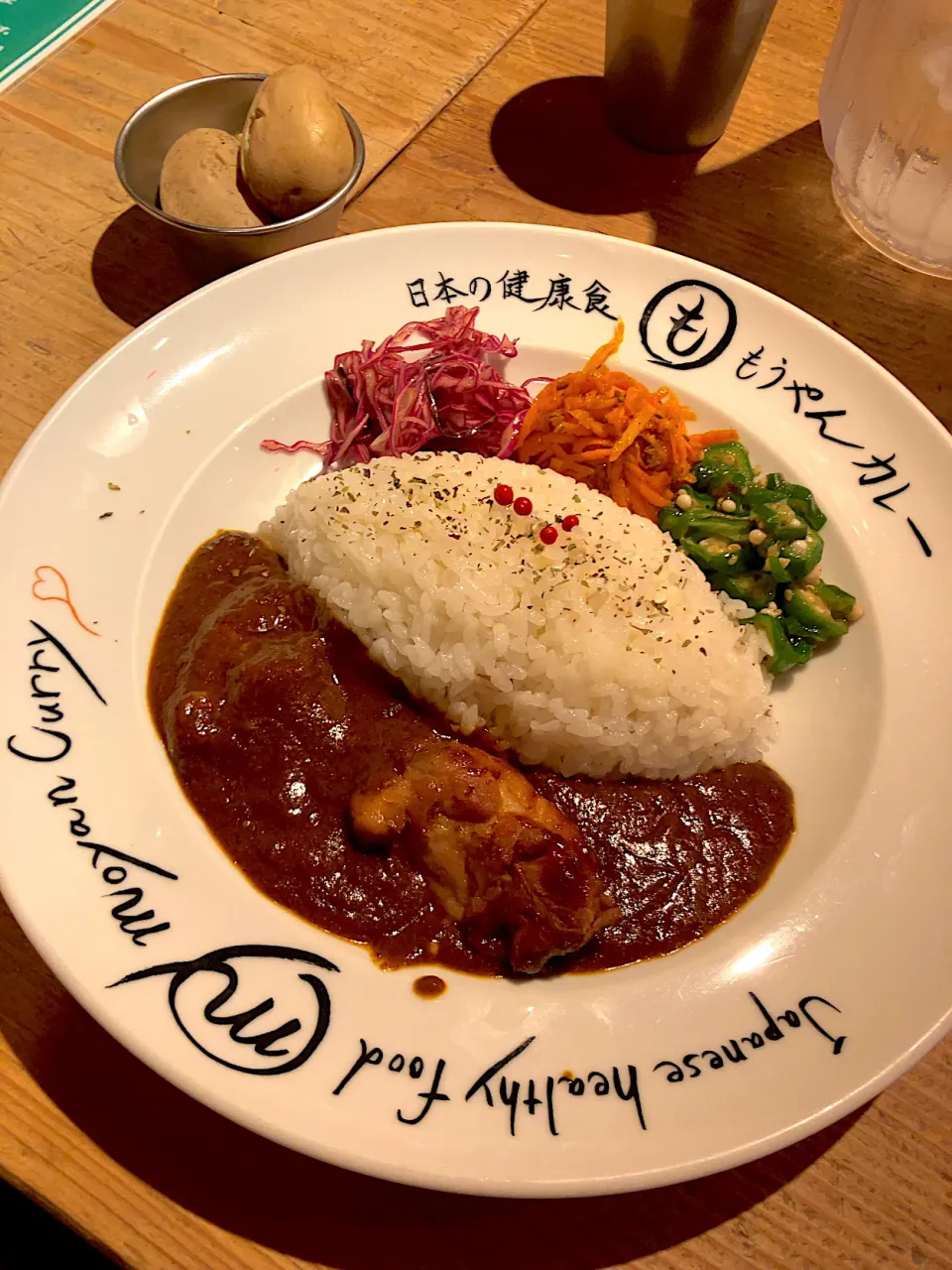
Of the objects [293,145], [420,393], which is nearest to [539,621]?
[420,393]

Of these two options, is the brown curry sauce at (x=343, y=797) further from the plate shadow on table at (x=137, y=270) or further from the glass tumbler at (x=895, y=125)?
the glass tumbler at (x=895, y=125)

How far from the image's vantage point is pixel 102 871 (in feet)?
Answer: 7.25

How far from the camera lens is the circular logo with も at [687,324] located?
→ 10.9ft

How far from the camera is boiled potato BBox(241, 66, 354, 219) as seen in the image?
3342 millimetres

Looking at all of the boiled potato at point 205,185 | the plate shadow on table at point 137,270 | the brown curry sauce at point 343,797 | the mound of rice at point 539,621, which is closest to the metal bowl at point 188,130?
the boiled potato at point 205,185

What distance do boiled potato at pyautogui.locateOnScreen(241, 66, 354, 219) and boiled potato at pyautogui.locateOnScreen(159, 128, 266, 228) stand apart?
67 mm

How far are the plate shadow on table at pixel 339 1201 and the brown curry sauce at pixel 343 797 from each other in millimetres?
515

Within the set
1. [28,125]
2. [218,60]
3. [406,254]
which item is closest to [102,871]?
[406,254]

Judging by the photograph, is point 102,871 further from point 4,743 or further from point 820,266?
point 820,266

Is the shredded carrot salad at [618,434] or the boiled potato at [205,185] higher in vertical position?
the boiled potato at [205,185]

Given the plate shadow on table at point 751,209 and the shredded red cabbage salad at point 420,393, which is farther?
the plate shadow on table at point 751,209

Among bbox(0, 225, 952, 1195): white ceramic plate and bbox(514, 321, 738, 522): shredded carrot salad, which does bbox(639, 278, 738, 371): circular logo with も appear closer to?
bbox(0, 225, 952, 1195): white ceramic plate

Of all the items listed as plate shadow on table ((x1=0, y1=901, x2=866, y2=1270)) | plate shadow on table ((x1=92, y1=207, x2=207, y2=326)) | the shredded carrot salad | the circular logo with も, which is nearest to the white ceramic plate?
the circular logo with も

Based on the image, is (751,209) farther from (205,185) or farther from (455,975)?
(455,975)
